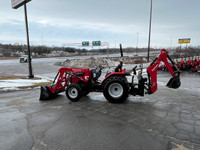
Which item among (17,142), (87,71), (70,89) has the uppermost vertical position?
(87,71)

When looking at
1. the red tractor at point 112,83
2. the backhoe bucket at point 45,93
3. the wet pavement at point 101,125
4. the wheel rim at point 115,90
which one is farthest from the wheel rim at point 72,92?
the wheel rim at point 115,90

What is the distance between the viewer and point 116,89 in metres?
5.88

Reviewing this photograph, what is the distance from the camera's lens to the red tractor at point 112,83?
5.66 m

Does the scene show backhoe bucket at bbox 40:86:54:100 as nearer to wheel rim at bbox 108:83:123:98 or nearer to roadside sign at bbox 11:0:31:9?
wheel rim at bbox 108:83:123:98

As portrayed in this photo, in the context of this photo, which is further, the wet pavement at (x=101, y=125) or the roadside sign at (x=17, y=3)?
the roadside sign at (x=17, y=3)

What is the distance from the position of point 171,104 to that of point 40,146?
181 inches

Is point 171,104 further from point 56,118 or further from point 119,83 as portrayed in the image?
point 56,118

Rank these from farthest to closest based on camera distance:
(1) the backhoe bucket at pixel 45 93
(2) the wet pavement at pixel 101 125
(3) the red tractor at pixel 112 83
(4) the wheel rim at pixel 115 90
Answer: (1) the backhoe bucket at pixel 45 93, (4) the wheel rim at pixel 115 90, (3) the red tractor at pixel 112 83, (2) the wet pavement at pixel 101 125

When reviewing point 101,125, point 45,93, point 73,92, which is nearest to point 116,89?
point 73,92

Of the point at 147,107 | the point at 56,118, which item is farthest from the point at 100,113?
the point at 147,107

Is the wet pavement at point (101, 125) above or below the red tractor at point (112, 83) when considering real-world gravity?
below

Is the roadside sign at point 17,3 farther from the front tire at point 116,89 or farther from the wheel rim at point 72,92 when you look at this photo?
the front tire at point 116,89

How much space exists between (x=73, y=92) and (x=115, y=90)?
5.54 feet

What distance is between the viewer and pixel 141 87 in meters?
5.74
